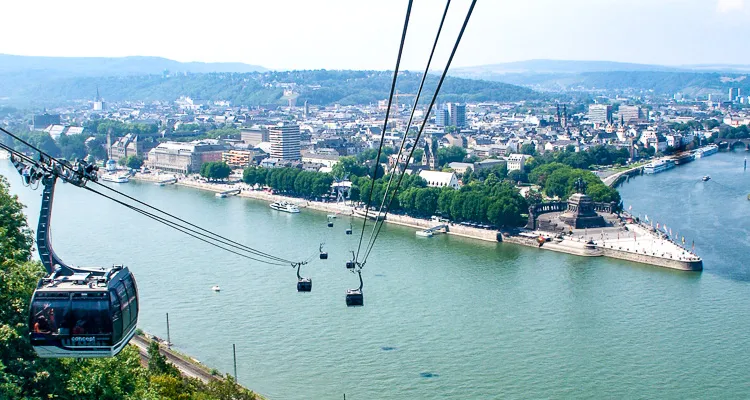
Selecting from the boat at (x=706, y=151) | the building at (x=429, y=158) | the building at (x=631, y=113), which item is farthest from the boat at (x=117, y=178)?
the building at (x=631, y=113)

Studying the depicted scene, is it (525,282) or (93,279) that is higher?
(93,279)

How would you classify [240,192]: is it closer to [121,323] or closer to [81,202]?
[81,202]

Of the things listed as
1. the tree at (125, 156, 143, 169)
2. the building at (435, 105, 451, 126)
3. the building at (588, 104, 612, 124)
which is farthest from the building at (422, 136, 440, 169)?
the building at (588, 104, 612, 124)

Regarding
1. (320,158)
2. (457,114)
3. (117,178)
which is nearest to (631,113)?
(457,114)

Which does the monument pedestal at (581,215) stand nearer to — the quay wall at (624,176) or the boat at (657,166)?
the quay wall at (624,176)

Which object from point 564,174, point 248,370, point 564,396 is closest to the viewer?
point 564,396

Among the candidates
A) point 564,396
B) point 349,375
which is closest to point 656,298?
point 564,396
